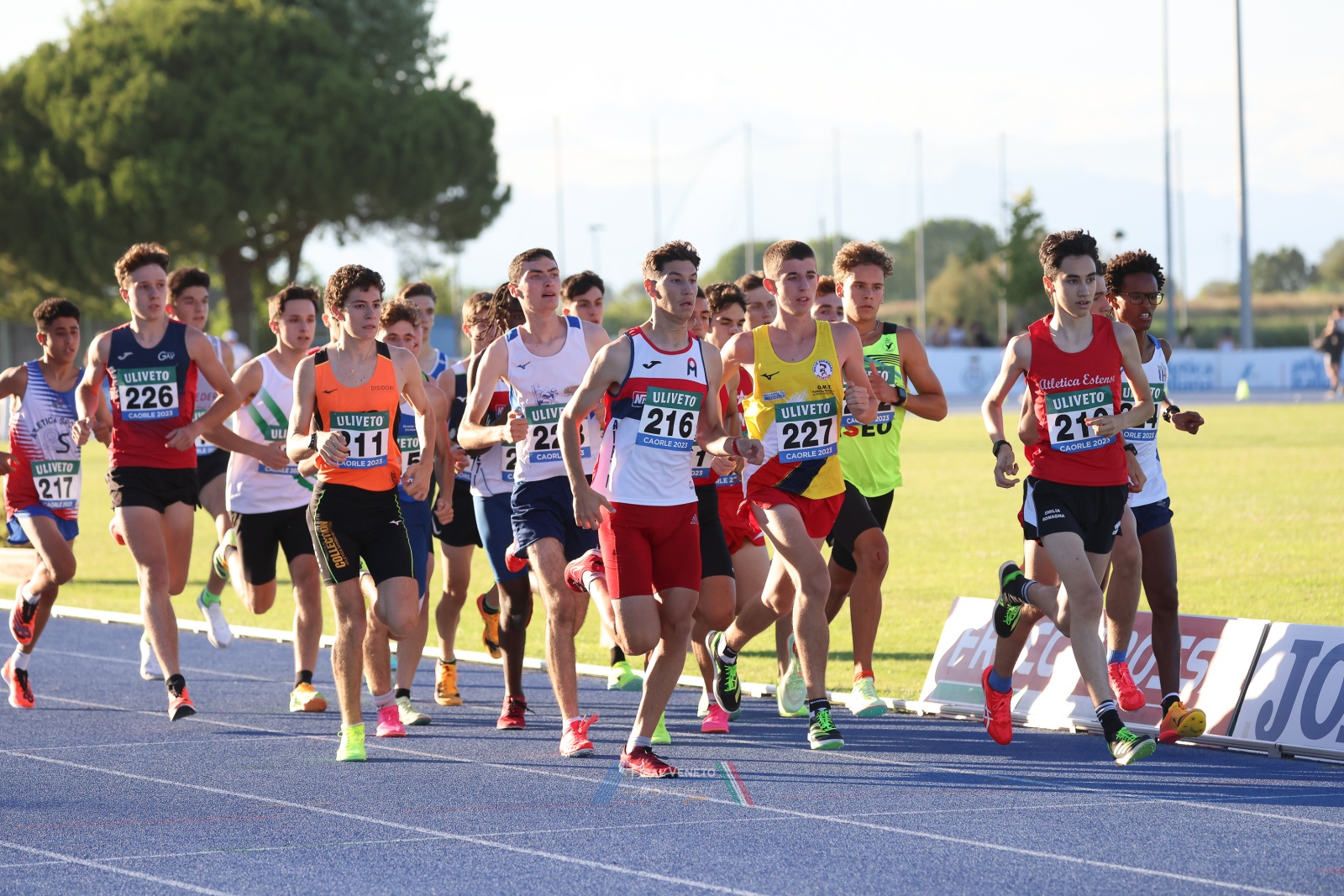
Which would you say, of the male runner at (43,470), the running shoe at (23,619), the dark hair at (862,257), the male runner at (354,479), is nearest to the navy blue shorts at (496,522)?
the male runner at (354,479)

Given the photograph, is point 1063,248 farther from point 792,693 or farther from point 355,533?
point 355,533

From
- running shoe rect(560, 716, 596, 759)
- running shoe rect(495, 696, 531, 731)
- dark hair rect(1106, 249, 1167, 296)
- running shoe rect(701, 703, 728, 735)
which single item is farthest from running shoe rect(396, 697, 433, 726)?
dark hair rect(1106, 249, 1167, 296)

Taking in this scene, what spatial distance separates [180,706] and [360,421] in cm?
190

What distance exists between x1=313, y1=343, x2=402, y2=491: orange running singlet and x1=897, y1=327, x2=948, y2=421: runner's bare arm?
7.71ft

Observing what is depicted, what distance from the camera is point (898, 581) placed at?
550 inches

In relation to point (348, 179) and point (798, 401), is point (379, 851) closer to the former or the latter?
point (798, 401)

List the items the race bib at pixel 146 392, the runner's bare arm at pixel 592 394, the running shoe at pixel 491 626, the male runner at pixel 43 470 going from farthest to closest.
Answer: the running shoe at pixel 491 626, the male runner at pixel 43 470, the race bib at pixel 146 392, the runner's bare arm at pixel 592 394

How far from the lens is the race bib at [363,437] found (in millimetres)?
7637

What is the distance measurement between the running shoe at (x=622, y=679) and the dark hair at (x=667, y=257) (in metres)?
3.38

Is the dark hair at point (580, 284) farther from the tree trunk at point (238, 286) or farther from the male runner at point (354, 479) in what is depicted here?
the tree trunk at point (238, 286)

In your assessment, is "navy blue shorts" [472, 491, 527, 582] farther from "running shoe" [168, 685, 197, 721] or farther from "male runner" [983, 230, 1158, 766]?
"male runner" [983, 230, 1158, 766]

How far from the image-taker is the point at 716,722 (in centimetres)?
826

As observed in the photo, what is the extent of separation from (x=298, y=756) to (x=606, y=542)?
6.18 feet

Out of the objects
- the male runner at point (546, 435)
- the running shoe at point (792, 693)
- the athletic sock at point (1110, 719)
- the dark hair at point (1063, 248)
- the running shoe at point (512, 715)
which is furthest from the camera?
the running shoe at point (792, 693)
